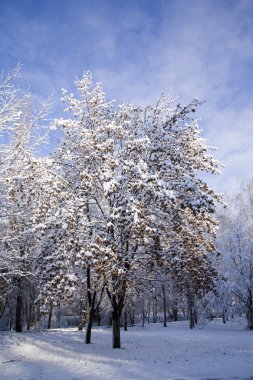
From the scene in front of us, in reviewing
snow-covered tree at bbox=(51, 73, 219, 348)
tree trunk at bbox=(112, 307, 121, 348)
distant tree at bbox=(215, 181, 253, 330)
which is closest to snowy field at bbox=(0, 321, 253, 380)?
tree trunk at bbox=(112, 307, 121, 348)

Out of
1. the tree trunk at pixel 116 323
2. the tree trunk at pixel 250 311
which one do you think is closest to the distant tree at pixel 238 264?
the tree trunk at pixel 250 311

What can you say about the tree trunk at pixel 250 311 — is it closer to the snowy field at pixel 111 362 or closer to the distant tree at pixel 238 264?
the distant tree at pixel 238 264

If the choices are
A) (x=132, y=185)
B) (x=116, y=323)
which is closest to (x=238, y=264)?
(x=116, y=323)

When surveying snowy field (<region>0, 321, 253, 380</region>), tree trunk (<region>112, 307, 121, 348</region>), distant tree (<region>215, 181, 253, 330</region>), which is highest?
distant tree (<region>215, 181, 253, 330</region>)

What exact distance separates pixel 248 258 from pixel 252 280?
84.4 inches

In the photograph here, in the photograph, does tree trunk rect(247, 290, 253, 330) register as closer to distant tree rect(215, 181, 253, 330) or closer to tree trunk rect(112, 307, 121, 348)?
distant tree rect(215, 181, 253, 330)

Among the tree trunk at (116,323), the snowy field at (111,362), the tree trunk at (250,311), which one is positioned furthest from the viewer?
the tree trunk at (250,311)

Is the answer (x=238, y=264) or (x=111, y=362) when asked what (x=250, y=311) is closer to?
(x=238, y=264)

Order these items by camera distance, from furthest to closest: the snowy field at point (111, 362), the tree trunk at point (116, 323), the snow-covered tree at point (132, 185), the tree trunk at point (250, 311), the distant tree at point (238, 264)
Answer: the distant tree at point (238, 264)
the tree trunk at point (250, 311)
the tree trunk at point (116, 323)
the snow-covered tree at point (132, 185)
the snowy field at point (111, 362)

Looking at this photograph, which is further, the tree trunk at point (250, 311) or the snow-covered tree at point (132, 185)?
the tree trunk at point (250, 311)

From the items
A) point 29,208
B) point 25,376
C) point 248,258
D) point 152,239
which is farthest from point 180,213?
point 248,258

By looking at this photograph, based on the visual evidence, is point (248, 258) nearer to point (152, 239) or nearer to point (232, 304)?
point (232, 304)

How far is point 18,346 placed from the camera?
17.5 metres

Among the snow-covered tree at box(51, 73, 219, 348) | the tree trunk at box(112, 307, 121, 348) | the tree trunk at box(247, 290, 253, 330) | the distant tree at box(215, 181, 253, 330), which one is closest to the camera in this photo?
the snow-covered tree at box(51, 73, 219, 348)
